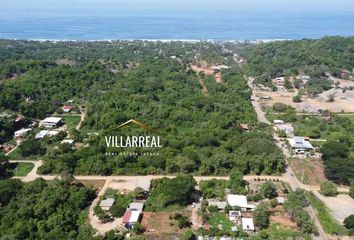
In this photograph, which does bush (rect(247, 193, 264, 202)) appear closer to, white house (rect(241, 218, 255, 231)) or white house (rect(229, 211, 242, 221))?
white house (rect(229, 211, 242, 221))

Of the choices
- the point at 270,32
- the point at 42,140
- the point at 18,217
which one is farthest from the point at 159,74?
the point at 270,32

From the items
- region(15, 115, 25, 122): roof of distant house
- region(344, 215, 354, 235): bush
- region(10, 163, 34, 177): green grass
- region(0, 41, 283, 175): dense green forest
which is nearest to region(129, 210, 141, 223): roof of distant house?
region(0, 41, 283, 175): dense green forest

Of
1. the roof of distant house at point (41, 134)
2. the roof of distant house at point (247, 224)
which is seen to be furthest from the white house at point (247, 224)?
the roof of distant house at point (41, 134)

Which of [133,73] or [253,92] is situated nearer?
[253,92]

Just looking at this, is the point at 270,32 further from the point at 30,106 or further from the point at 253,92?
the point at 30,106

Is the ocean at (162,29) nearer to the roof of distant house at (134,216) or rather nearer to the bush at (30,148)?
the bush at (30,148)
